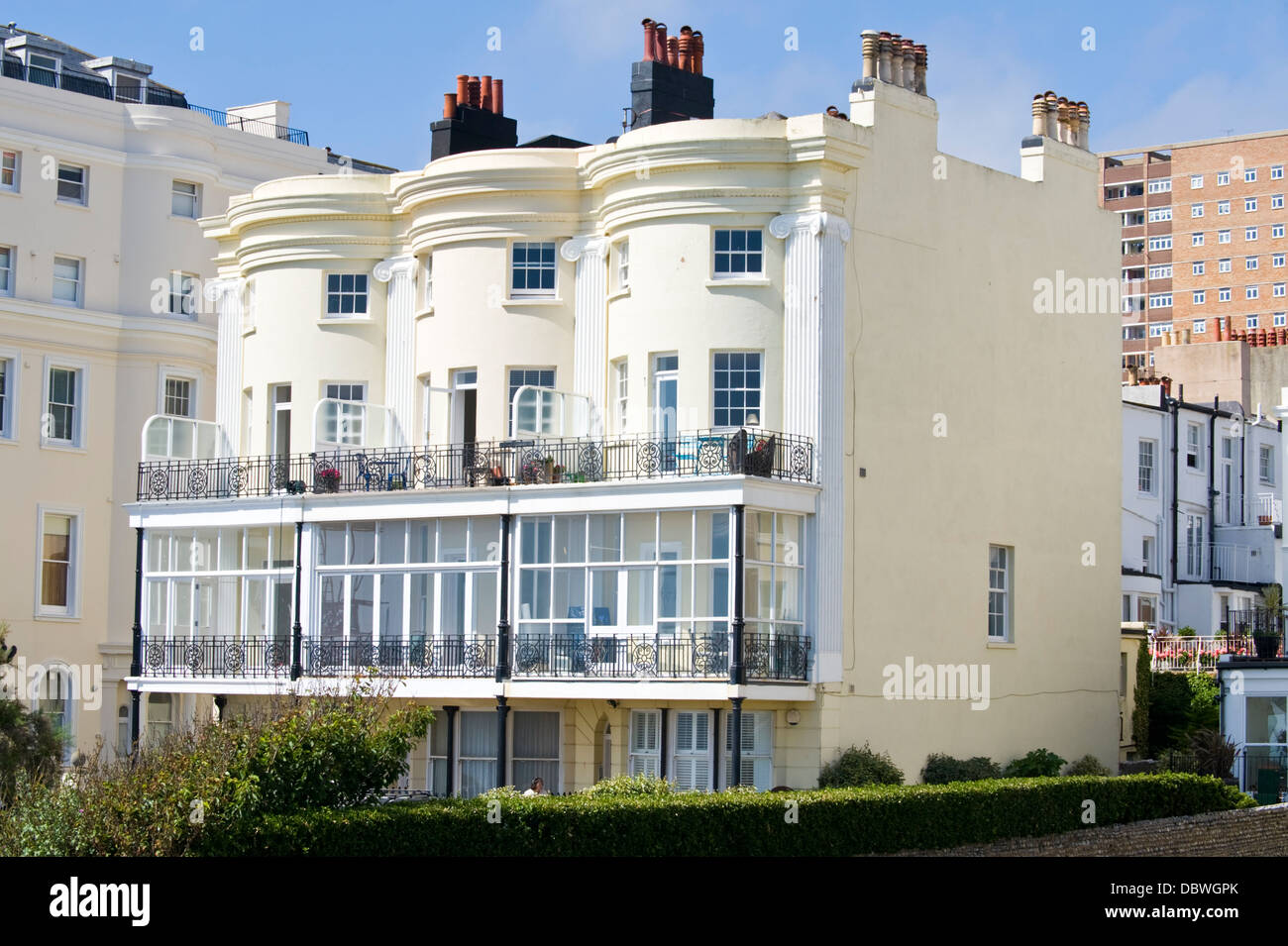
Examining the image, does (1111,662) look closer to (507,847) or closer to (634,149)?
(634,149)

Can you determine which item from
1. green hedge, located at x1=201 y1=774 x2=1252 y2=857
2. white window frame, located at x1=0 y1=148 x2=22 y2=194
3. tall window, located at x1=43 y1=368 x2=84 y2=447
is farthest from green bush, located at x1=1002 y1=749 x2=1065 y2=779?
white window frame, located at x1=0 y1=148 x2=22 y2=194

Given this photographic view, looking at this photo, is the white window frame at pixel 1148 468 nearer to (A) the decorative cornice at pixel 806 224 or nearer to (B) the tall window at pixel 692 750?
(A) the decorative cornice at pixel 806 224

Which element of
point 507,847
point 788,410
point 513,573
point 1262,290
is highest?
point 1262,290

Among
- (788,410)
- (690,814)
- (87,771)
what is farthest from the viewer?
(788,410)

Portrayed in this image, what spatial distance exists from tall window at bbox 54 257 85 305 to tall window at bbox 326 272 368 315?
1017 centimetres

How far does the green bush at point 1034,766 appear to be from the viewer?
1588 inches

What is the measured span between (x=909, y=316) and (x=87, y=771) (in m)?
17.5

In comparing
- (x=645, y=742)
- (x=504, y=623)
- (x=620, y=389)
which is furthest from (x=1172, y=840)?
(x=620, y=389)

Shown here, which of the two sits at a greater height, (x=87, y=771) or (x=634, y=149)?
(x=634, y=149)

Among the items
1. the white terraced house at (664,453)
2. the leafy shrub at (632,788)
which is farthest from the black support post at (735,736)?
the leafy shrub at (632,788)

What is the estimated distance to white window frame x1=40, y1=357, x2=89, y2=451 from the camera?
50.0m

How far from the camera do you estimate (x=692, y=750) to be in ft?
124

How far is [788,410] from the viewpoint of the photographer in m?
37.9
